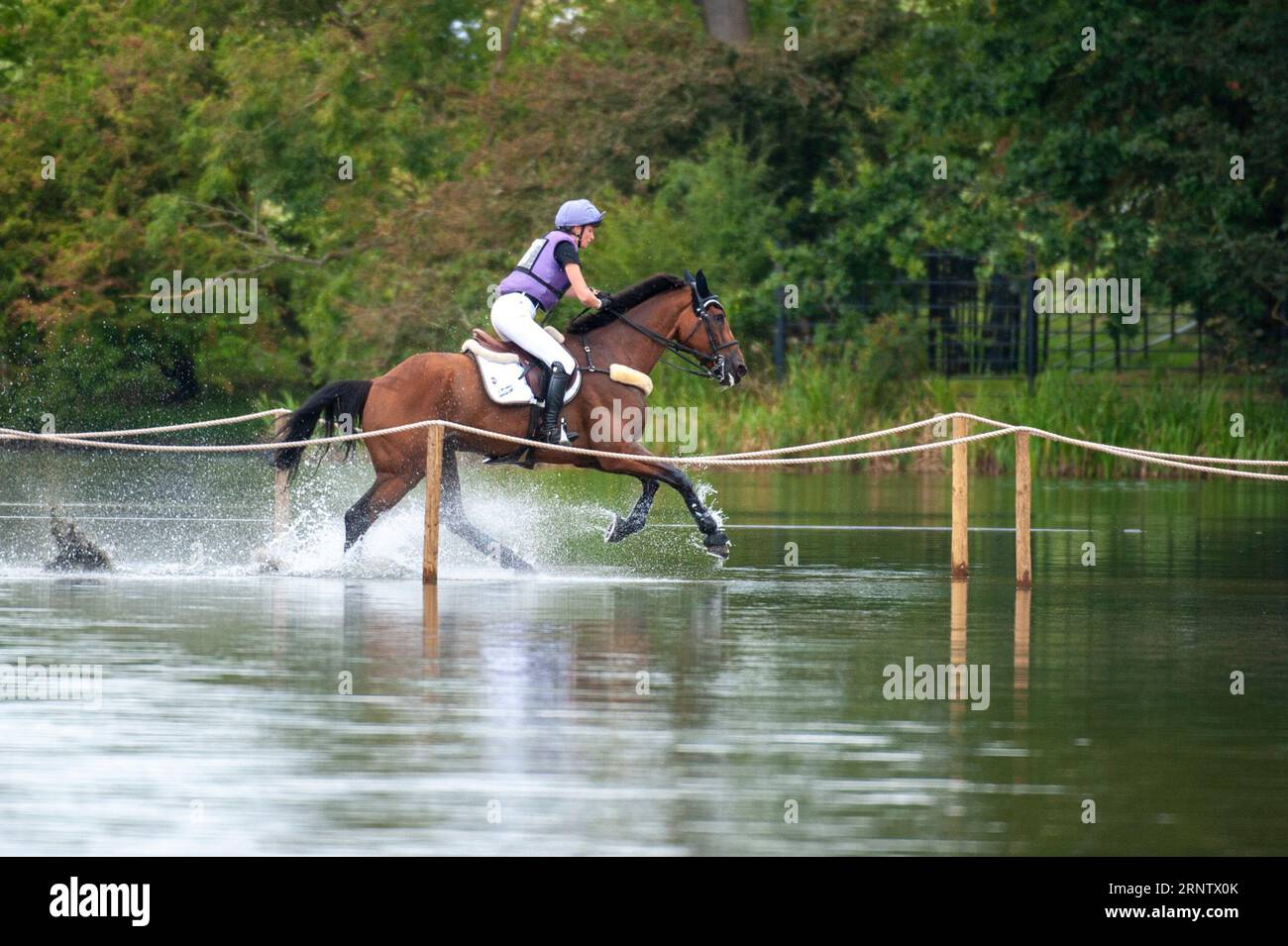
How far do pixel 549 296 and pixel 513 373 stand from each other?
2.33ft

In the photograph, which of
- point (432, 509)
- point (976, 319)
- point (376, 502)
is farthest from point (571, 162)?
point (432, 509)

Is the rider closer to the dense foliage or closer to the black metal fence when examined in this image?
the dense foliage

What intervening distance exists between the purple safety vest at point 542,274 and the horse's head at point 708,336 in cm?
108

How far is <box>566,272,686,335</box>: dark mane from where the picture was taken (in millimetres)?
19562

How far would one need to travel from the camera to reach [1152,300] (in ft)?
137

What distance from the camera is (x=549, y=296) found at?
63.4ft

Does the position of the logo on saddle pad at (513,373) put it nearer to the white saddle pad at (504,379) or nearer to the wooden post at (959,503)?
the white saddle pad at (504,379)

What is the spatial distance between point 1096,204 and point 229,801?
3513 centimetres

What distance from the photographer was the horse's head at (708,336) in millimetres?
19750

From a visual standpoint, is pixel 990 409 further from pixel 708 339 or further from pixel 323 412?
pixel 323 412
